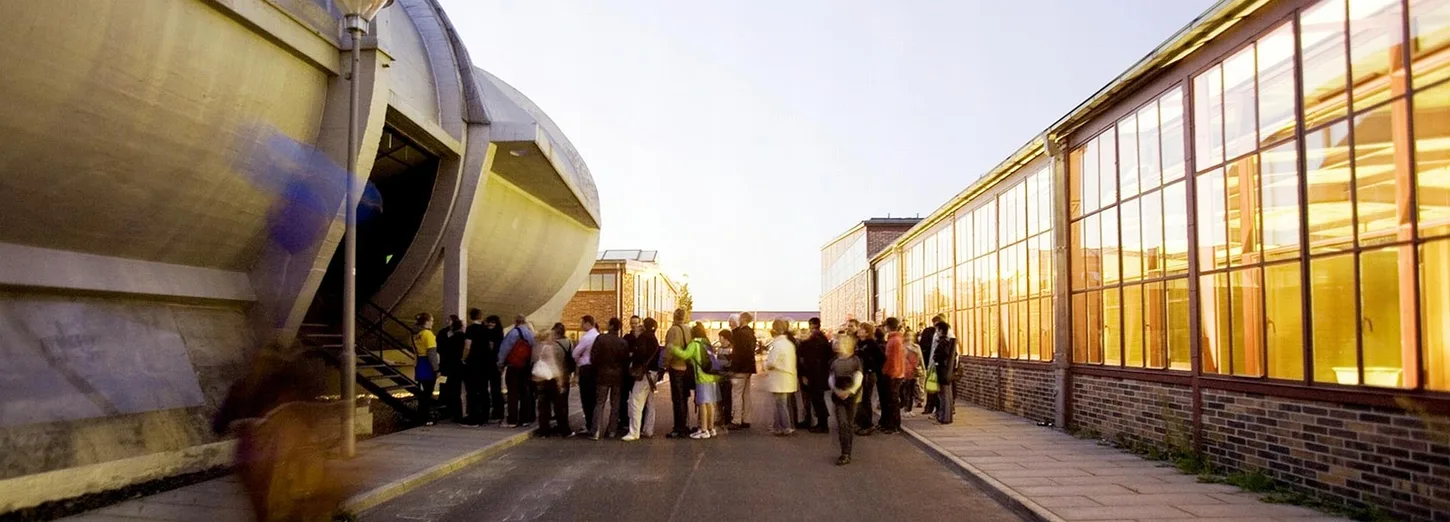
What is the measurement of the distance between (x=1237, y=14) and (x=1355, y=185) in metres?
2.43

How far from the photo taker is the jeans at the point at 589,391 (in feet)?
47.9

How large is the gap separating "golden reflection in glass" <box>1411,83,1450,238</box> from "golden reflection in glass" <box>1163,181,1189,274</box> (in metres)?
3.99

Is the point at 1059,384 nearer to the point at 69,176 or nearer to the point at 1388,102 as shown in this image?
the point at 1388,102

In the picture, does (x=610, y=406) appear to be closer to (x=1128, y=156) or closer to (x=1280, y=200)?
(x=1128, y=156)

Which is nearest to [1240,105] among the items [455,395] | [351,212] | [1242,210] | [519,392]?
[1242,210]

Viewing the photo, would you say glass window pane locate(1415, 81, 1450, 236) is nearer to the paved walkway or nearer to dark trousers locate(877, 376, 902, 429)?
the paved walkway

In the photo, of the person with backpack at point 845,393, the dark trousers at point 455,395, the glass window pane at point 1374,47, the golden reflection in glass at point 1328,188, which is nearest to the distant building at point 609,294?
the dark trousers at point 455,395

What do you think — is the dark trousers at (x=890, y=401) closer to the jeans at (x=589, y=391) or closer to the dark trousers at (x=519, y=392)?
the jeans at (x=589, y=391)

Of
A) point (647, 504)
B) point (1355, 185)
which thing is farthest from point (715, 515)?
point (1355, 185)

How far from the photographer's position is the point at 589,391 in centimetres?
1478

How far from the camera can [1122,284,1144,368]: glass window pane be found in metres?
12.7

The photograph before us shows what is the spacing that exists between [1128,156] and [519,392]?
9.09m

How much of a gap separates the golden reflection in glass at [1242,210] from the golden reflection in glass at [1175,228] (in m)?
1.08

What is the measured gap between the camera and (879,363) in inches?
633
